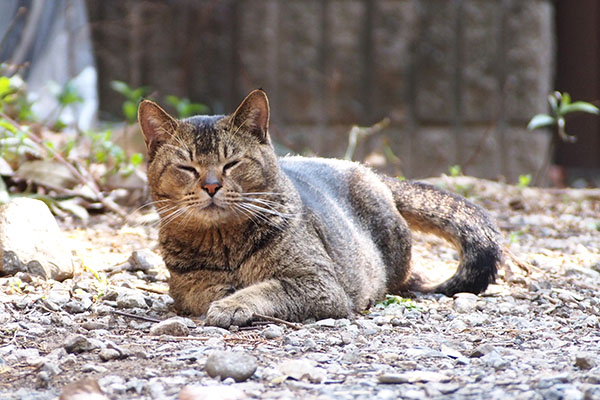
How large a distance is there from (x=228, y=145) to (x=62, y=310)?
3.23 feet

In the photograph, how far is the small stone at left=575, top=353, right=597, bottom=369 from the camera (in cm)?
249

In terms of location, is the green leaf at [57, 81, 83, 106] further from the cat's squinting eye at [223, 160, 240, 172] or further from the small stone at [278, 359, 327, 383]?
the small stone at [278, 359, 327, 383]

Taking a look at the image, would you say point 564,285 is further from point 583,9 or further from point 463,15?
point 583,9

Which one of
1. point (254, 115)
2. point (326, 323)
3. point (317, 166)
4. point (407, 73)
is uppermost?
point (254, 115)

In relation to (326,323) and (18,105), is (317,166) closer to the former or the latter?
(326,323)

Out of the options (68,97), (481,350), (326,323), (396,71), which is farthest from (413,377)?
(396,71)

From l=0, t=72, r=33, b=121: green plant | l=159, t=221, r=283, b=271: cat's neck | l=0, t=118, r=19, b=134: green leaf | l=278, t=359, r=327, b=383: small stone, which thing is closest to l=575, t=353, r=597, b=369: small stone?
l=278, t=359, r=327, b=383: small stone

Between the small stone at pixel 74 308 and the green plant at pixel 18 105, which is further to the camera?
the green plant at pixel 18 105

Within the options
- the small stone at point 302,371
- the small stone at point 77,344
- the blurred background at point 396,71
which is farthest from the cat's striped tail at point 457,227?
the blurred background at point 396,71

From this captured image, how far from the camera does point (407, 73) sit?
7789 millimetres

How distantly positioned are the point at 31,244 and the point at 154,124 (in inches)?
32.8

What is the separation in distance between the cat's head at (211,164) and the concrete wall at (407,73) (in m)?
3.98

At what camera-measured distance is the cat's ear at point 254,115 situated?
357 centimetres

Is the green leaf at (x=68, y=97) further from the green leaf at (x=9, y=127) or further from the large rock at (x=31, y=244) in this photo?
the large rock at (x=31, y=244)
